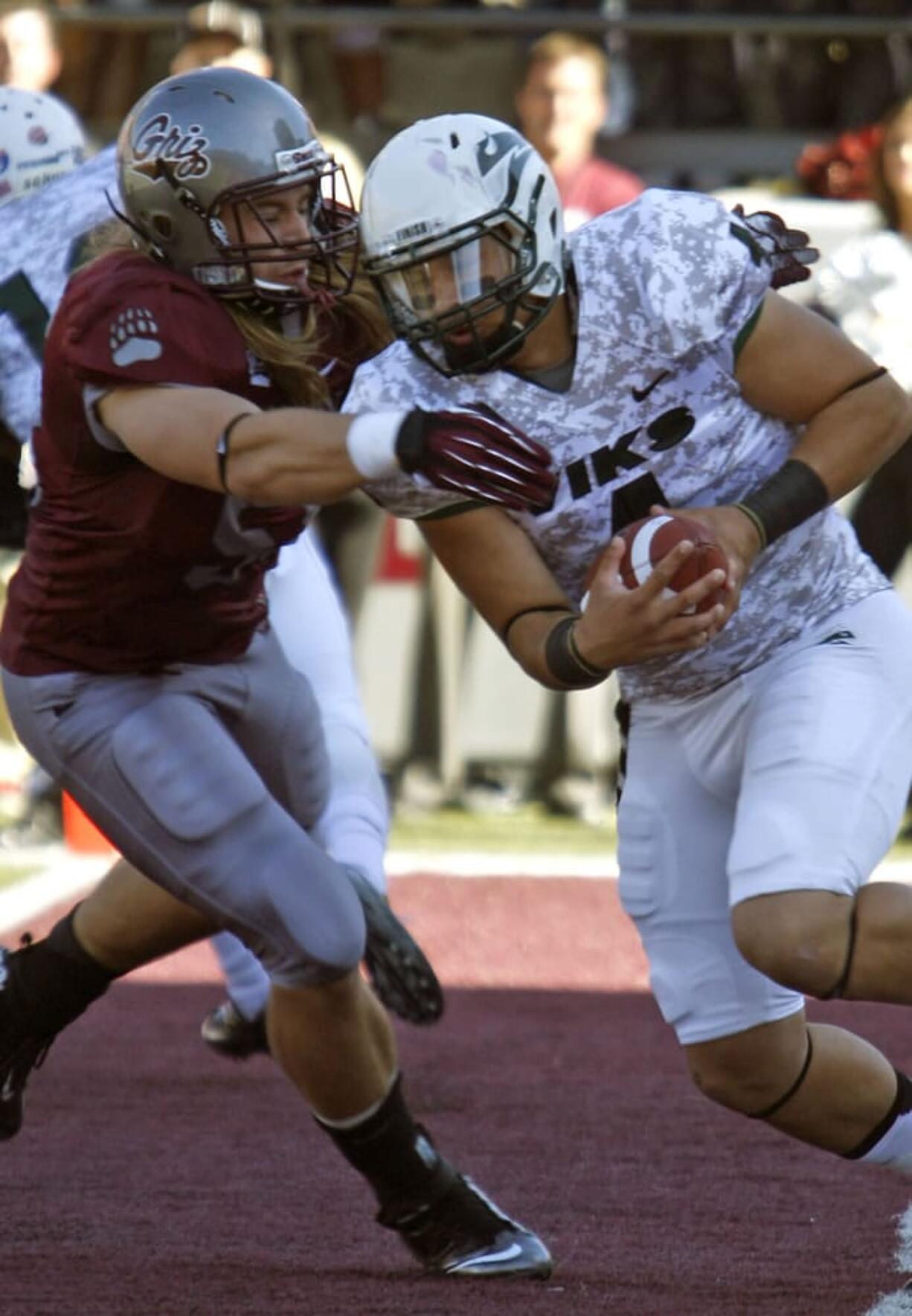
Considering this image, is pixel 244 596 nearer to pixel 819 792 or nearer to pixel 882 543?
pixel 819 792

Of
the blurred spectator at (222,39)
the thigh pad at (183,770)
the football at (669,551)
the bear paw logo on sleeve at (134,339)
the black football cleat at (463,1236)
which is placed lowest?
the black football cleat at (463,1236)

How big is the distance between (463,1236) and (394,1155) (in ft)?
0.52

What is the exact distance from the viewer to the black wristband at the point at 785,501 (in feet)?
10.5

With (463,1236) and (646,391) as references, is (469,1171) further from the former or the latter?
(646,391)

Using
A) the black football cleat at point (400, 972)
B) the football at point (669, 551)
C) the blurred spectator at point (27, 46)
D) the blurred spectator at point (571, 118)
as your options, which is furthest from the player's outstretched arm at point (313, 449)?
the blurred spectator at point (27, 46)

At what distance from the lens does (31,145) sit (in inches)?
185

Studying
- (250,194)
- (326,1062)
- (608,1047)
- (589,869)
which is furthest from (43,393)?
(589,869)

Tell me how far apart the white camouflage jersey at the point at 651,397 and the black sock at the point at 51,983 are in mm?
1018

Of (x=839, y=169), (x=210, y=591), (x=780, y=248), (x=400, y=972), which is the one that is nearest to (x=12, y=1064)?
(x=400, y=972)

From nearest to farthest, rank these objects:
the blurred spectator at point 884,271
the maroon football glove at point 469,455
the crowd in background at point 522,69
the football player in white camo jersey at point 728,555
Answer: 1. the maroon football glove at point 469,455
2. the football player in white camo jersey at point 728,555
3. the blurred spectator at point 884,271
4. the crowd in background at point 522,69

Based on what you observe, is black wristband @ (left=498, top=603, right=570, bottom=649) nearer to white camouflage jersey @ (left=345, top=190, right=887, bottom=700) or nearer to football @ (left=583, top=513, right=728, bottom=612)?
white camouflage jersey @ (left=345, top=190, right=887, bottom=700)

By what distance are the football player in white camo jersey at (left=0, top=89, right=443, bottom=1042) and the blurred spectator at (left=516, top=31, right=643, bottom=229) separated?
3065mm

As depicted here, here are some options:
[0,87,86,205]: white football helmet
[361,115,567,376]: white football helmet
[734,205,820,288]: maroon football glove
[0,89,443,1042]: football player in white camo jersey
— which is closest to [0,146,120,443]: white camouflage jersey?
[0,89,443,1042]: football player in white camo jersey

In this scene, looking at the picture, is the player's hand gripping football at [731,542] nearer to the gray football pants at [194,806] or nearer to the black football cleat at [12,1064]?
the gray football pants at [194,806]
